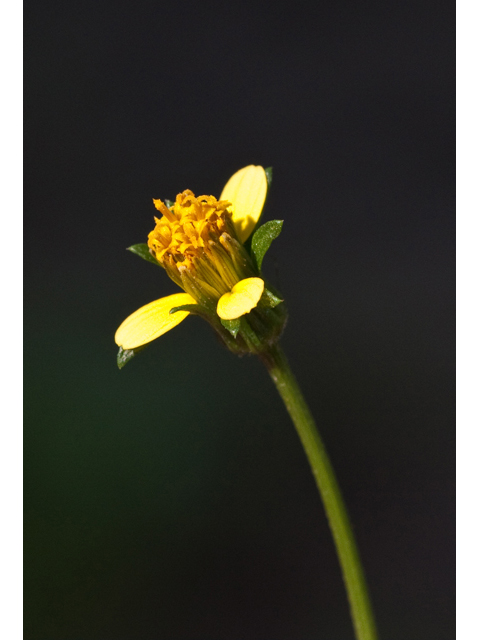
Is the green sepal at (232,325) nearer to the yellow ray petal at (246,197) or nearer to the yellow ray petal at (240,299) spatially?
the yellow ray petal at (240,299)

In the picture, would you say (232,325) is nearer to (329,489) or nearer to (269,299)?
(269,299)

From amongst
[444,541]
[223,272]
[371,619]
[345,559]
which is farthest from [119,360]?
[444,541]

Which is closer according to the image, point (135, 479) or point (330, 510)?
point (330, 510)

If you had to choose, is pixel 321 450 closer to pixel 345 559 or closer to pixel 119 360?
pixel 345 559

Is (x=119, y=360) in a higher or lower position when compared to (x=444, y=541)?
higher

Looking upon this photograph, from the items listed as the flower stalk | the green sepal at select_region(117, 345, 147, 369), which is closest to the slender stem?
the flower stalk

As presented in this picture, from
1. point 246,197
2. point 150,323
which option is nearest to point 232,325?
point 150,323

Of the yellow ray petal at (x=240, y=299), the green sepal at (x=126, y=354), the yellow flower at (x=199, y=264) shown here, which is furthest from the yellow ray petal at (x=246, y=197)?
the green sepal at (x=126, y=354)
